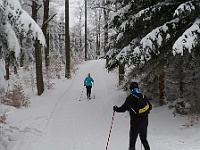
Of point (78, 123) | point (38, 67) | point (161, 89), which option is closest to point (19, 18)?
point (78, 123)

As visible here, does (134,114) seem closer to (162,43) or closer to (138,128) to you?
(138,128)

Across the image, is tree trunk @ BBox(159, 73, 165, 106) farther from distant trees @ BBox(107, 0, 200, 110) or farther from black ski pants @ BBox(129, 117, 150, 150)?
black ski pants @ BBox(129, 117, 150, 150)

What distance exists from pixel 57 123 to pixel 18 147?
2709mm

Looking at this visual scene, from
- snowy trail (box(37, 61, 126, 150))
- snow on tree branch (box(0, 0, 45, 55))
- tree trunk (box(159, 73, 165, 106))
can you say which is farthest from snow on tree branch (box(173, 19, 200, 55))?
tree trunk (box(159, 73, 165, 106))

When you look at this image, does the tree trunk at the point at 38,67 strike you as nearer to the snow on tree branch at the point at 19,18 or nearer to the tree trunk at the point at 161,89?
the tree trunk at the point at 161,89

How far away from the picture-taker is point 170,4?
8.70 metres

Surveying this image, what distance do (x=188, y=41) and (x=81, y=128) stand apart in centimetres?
497

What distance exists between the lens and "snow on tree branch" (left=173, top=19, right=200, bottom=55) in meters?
6.89

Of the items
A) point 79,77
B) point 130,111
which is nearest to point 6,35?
point 130,111

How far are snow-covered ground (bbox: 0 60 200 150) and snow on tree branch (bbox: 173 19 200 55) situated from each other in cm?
270

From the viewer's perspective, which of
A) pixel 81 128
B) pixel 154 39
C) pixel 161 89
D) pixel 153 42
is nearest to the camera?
pixel 154 39

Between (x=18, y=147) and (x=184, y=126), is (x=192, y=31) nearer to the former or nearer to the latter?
(x=184, y=126)

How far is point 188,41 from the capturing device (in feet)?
22.9

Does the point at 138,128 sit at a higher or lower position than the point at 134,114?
lower
